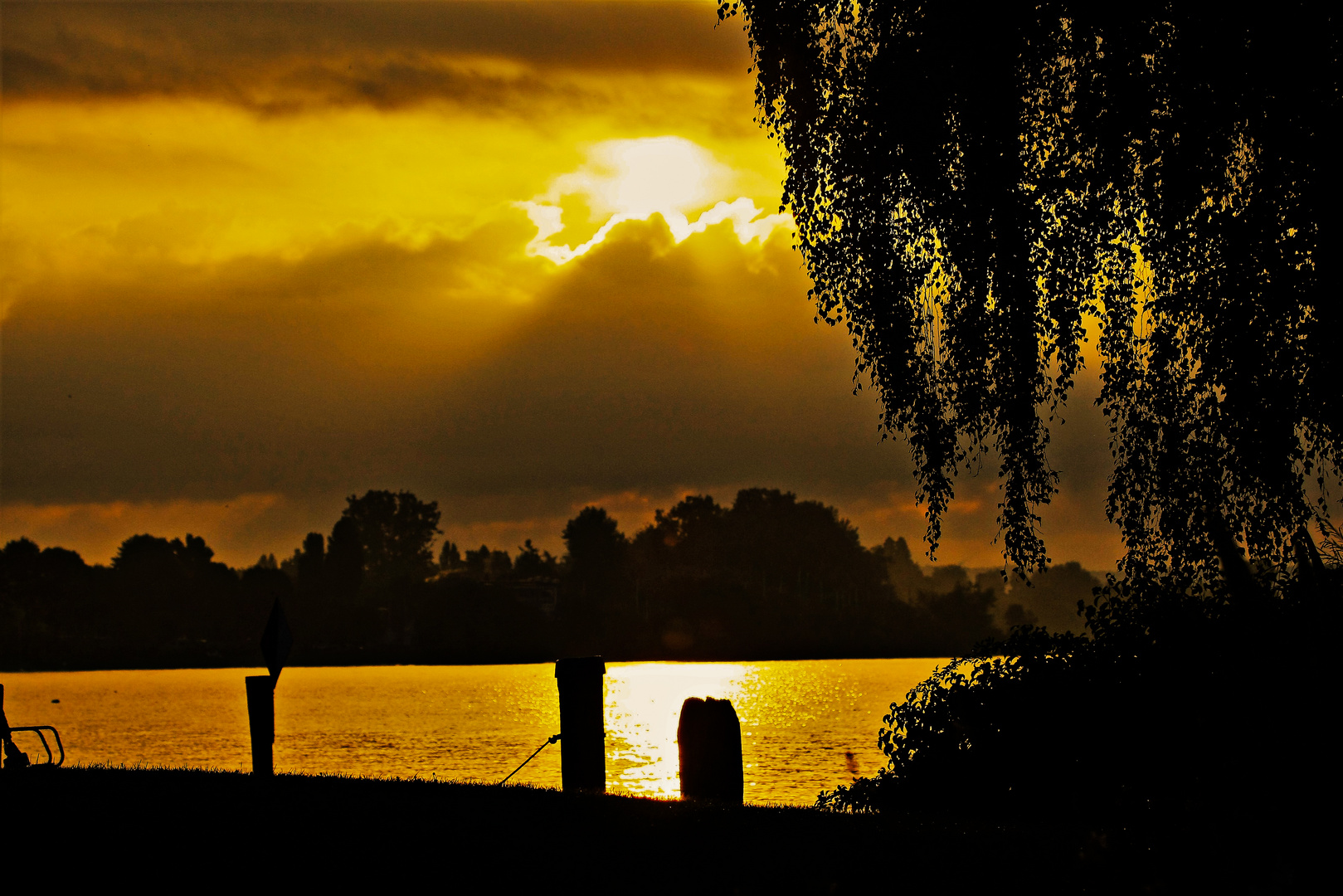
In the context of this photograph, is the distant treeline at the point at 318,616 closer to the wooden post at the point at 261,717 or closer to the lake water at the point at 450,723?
the lake water at the point at 450,723

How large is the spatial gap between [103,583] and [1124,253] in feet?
590

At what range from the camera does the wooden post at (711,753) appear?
14.6 metres

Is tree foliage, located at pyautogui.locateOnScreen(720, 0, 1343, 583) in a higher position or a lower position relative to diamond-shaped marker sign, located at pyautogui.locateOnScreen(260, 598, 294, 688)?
higher

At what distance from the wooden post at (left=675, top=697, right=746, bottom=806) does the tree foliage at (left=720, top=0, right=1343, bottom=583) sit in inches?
144

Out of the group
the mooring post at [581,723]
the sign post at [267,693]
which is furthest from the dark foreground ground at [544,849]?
the sign post at [267,693]

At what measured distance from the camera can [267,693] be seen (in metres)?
16.7

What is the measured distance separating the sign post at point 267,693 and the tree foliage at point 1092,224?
7.91m

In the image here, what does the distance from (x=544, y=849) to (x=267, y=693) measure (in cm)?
719

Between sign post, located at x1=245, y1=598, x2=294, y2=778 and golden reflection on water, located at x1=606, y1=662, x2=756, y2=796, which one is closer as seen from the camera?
sign post, located at x1=245, y1=598, x2=294, y2=778

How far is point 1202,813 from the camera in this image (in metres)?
10.2

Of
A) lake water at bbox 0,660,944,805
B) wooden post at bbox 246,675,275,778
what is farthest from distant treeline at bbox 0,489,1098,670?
wooden post at bbox 246,675,275,778

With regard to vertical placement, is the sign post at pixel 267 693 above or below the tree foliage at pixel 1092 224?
below

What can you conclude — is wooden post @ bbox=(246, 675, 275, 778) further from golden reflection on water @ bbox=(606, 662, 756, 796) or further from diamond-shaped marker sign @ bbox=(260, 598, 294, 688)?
golden reflection on water @ bbox=(606, 662, 756, 796)

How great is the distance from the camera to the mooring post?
49.0ft
